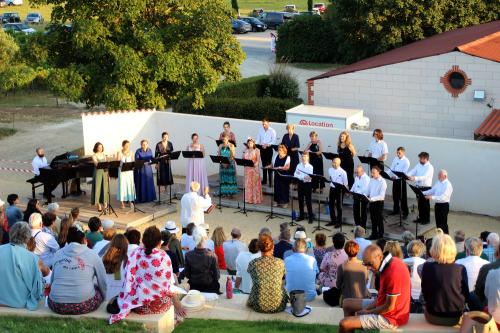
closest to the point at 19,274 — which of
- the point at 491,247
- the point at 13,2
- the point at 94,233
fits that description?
the point at 94,233

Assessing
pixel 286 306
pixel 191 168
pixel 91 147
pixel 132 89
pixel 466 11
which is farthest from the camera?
pixel 466 11

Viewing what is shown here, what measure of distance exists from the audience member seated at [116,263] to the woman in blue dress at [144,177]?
9.06 meters

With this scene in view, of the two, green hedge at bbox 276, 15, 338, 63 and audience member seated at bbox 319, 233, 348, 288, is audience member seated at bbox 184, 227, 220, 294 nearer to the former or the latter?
audience member seated at bbox 319, 233, 348, 288

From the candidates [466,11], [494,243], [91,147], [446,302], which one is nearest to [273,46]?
[466,11]

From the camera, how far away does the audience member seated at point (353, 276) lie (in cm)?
1097

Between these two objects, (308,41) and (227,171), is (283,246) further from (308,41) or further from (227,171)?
(308,41)

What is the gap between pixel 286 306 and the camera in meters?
11.1

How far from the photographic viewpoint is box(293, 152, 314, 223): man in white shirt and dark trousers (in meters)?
18.9

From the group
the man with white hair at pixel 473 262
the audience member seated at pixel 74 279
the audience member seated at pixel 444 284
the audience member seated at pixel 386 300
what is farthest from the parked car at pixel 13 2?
the audience member seated at pixel 444 284

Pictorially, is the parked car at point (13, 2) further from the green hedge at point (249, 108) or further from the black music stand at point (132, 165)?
the black music stand at point (132, 165)

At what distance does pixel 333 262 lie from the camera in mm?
12477

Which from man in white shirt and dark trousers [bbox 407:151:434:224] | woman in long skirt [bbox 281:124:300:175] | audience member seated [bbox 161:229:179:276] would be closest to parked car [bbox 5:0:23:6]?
woman in long skirt [bbox 281:124:300:175]

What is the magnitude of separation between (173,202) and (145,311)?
1112 centimetres

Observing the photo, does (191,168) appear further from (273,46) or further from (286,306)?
(273,46)
